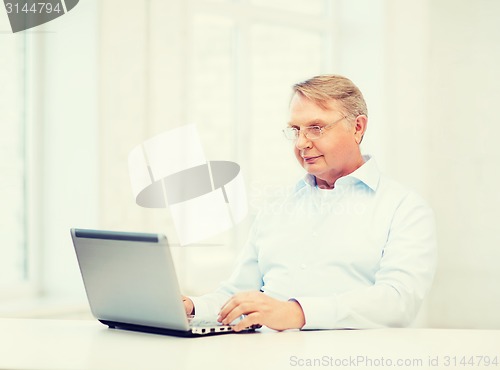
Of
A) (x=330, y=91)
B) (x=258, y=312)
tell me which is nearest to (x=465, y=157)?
(x=330, y=91)

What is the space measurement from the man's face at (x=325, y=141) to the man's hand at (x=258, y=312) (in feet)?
2.05

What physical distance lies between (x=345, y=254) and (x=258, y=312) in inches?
19.5

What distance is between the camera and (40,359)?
1450 mm

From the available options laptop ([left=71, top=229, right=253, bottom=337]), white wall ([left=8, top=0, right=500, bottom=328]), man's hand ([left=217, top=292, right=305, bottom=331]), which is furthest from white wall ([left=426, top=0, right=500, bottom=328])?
laptop ([left=71, top=229, right=253, bottom=337])

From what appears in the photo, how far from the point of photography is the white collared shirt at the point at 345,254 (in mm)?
1977

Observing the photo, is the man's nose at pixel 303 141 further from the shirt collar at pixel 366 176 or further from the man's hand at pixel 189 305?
the man's hand at pixel 189 305

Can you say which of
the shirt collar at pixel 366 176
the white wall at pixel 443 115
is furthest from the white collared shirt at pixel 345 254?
the white wall at pixel 443 115

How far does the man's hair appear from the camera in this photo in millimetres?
2316

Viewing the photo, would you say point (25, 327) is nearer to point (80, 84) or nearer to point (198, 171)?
point (80, 84)

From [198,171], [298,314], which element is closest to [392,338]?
[298,314]

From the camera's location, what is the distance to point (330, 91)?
2322 millimetres

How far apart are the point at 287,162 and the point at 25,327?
2.96 meters

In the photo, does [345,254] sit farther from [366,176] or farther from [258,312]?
[258,312]

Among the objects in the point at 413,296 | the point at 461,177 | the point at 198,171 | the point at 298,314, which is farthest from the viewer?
the point at 461,177
